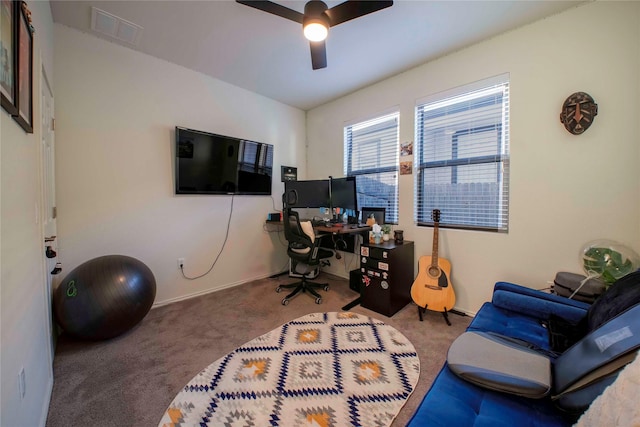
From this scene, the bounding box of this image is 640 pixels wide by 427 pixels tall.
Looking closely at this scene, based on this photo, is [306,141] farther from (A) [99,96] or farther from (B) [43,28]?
Result: (B) [43,28]

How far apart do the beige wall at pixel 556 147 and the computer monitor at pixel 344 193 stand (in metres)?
1.11

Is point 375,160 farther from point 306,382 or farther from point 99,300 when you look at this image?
point 99,300

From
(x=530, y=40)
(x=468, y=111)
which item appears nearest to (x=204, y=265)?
(x=468, y=111)

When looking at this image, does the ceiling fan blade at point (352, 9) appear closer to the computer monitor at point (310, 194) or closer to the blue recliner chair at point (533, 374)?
the computer monitor at point (310, 194)

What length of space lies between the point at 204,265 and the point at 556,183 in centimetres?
361

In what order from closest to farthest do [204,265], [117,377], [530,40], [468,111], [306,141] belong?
[117,377]
[530,40]
[468,111]
[204,265]
[306,141]

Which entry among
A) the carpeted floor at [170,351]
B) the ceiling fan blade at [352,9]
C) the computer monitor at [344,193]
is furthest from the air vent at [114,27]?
the carpeted floor at [170,351]

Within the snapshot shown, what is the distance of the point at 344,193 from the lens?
320cm

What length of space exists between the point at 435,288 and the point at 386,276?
47cm

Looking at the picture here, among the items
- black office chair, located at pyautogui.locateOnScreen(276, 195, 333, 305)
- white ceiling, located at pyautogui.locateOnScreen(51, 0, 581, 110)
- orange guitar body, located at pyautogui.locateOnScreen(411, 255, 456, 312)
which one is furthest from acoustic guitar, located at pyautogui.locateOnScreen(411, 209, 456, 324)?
white ceiling, located at pyautogui.locateOnScreen(51, 0, 581, 110)

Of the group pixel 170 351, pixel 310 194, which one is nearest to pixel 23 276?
pixel 170 351

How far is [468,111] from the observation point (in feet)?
8.07

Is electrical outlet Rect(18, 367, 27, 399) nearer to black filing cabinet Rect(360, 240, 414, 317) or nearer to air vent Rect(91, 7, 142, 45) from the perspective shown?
black filing cabinet Rect(360, 240, 414, 317)

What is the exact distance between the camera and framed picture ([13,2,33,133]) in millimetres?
1065
